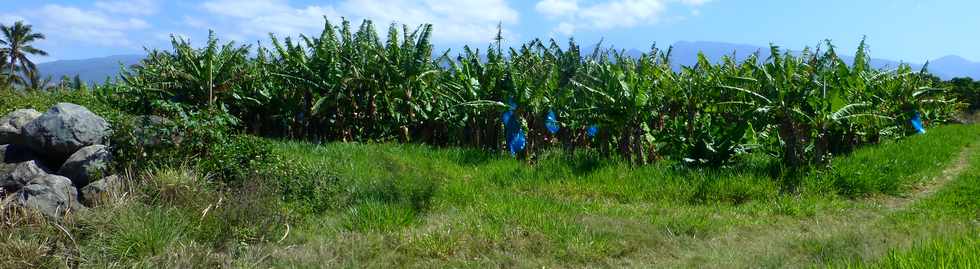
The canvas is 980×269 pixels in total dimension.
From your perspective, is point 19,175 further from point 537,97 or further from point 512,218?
point 537,97

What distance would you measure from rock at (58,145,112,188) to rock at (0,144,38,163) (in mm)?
635

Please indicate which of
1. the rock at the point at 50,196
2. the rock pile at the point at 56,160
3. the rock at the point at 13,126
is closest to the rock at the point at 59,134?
the rock pile at the point at 56,160

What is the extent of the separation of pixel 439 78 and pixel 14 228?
258 inches

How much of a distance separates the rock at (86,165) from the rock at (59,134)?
0.27 meters

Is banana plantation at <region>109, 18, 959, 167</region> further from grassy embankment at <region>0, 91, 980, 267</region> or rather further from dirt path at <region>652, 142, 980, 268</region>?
dirt path at <region>652, 142, 980, 268</region>

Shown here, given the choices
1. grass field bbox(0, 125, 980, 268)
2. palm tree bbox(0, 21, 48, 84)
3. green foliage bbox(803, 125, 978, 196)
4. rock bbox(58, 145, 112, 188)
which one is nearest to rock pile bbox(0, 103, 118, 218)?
rock bbox(58, 145, 112, 188)

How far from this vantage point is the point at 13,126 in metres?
7.71

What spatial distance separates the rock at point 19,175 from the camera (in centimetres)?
689

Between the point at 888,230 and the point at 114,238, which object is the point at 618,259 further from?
the point at 114,238

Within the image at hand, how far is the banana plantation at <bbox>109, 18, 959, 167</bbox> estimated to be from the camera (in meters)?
8.91

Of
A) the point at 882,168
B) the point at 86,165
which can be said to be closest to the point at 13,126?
the point at 86,165

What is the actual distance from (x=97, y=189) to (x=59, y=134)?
103 cm

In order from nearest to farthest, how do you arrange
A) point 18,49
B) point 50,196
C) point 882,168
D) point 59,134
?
1. point 50,196
2. point 59,134
3. point 882,168
4. point 18,49

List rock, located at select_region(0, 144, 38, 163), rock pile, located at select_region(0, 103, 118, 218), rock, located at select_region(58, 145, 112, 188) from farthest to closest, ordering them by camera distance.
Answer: rock, located at select_region(0, 144, 38, 163) → rock, located at select_region(58, 145, 112, 188) → rock pile, located at select_region(0, 103, 118, 218)
